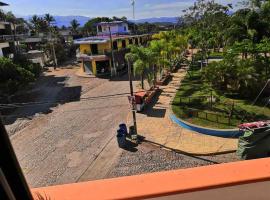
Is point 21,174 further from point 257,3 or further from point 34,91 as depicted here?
point 257,3

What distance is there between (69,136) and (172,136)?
20.1ft

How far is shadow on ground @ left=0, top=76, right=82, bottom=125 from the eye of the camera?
24234 mm

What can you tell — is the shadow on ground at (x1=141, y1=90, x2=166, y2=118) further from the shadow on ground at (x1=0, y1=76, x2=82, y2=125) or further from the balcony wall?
the balcony wall

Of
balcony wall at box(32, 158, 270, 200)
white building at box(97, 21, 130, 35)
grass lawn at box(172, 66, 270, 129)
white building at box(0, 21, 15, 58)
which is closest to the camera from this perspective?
balcony wall at box(32, 158, 270, 200)

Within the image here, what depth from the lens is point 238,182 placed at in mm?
2473

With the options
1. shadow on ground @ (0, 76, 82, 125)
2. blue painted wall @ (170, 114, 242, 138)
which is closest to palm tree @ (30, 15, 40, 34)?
shadow on ground @ (0, 76, 82, 125)

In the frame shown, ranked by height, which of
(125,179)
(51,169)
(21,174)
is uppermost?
(21,174)

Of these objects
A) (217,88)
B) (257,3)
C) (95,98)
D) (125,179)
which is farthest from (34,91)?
(125,179)

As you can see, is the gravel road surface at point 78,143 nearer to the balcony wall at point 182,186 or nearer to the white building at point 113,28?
the balcony wall at point 182,186

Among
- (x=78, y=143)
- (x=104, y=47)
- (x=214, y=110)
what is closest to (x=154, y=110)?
(x=214, y=110)

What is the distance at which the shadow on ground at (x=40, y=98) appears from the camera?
24234mm

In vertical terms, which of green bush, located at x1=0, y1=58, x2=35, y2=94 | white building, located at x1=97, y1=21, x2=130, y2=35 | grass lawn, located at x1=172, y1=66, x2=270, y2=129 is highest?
white building, located at x1=97, y1=21, x2=130, y2=35

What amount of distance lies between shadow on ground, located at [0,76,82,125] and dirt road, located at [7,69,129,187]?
0.10 meters

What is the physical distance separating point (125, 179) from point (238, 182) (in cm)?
91
